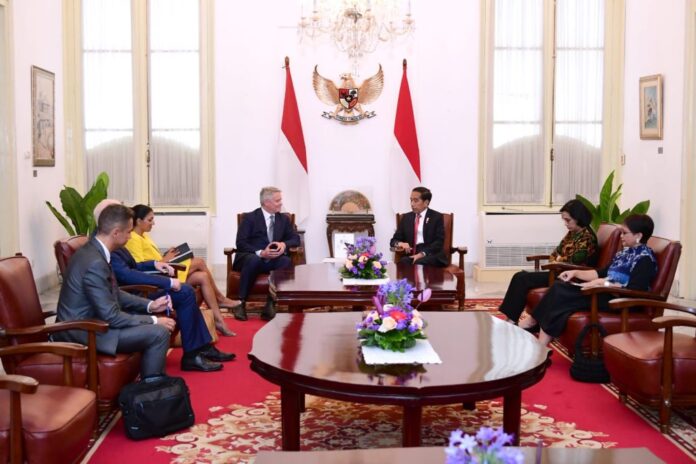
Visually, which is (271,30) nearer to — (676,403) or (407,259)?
(407,259)

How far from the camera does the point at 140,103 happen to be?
10.3 meters

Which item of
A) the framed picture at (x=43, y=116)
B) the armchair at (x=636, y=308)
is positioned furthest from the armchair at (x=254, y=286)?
the armchair at (x=636, y=308)

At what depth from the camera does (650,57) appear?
31.3 ft

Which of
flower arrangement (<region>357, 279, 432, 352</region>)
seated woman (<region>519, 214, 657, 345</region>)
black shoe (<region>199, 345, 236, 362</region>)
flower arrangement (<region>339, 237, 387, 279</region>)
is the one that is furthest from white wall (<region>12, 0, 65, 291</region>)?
flower arrangement (<region>357, 279, 432, 352</region>)

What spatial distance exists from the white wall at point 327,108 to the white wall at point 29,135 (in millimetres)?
1798

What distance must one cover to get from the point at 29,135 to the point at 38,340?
4.62 metres

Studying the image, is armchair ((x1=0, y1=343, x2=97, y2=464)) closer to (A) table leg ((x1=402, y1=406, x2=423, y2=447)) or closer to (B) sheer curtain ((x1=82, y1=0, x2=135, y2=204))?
(A) table leg ((x1=402, y1=406, x2=423, y2=447))

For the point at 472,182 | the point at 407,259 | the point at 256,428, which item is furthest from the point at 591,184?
the point at 256,428

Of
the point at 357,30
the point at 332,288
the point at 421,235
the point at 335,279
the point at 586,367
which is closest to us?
the point at 586,367

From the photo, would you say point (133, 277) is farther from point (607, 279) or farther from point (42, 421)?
point (607, 279)

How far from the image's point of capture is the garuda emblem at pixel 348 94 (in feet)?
33.6

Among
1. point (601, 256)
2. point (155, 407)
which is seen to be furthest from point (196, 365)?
point (601, 256)

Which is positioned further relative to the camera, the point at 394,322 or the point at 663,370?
the point at 663,370

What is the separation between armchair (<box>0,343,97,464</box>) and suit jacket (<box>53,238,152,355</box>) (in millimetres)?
757
